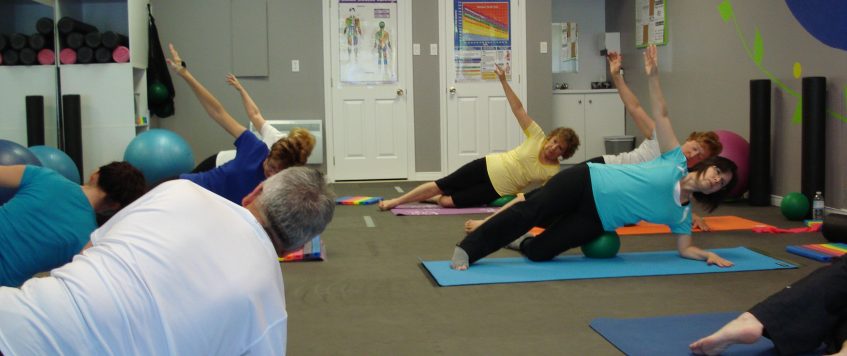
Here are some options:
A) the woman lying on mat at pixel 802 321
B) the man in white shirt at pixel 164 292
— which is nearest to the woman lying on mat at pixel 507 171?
the woman lying on mat at pixel 802 321

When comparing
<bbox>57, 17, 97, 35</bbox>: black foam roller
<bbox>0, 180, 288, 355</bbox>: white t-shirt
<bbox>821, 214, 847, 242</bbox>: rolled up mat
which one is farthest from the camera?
<bbox>57, 17, 97, 35</bbox>: black foam roller

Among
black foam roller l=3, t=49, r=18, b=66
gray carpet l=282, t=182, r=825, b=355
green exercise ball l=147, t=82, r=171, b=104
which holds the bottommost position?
gray carpet l=282, t=182, r=825, b=355

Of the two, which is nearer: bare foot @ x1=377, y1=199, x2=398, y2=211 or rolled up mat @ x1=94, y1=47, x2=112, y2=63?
bare foot @ x1=377, y1=199, x2=398, y2=211

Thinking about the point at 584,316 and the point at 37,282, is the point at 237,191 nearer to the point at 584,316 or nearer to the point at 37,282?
the point at 584,316

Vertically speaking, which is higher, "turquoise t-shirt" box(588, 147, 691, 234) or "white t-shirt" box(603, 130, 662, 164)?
"white t-shirt" box(603, 130, 662, 164)

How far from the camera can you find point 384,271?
4.01 m

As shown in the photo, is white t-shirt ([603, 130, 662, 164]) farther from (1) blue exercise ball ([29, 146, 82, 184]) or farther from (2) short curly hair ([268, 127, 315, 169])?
(1) blue exercise ball ([29, 146, 82, 184])

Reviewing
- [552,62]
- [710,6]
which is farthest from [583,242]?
[552,62]

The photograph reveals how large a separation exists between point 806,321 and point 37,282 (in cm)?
216

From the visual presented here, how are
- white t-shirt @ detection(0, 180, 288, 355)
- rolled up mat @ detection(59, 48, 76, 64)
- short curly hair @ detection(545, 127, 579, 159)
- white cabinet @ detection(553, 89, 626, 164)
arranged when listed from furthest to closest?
white cabinet @ detection(553, 89, 626, 164)
rolled up mat @ detection(59, 48, 76, 64)
short curly hair @ detection(545, 127, 579, 159)
white t-shirt @ detection(0, 180, 288, 355)

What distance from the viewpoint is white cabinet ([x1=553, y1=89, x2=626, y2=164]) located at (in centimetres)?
934

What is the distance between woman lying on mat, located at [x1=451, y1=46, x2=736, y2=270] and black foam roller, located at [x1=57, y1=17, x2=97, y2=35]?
204 inches

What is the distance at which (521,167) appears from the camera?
5.89 m

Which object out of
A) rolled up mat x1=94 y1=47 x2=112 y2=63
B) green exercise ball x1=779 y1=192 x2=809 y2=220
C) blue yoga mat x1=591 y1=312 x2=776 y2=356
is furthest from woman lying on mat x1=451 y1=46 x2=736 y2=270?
rolled up mat x1=94 y1=47 x2=112 y2=63
